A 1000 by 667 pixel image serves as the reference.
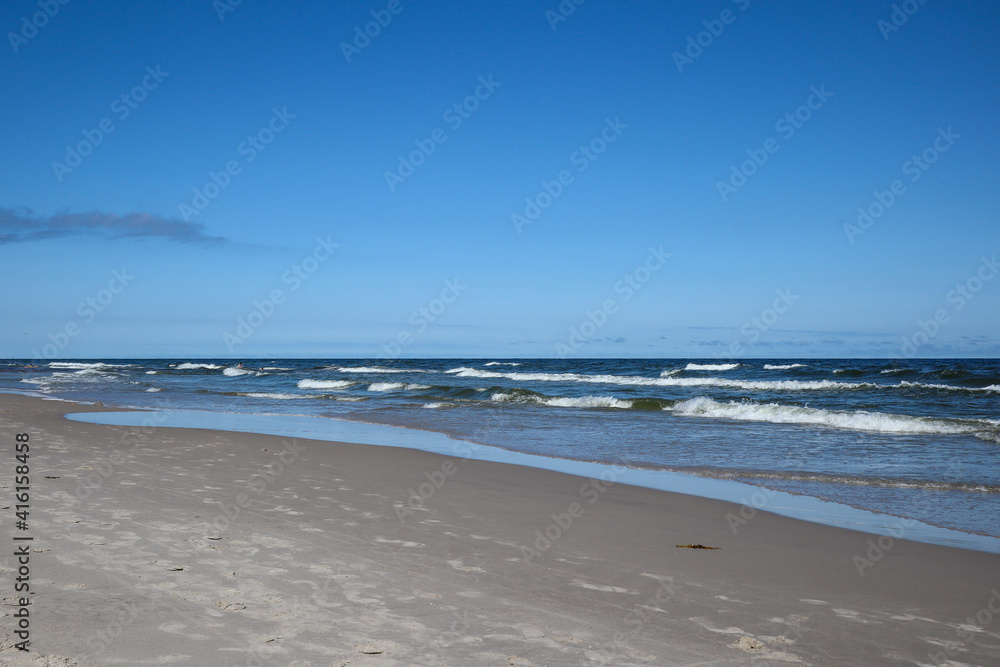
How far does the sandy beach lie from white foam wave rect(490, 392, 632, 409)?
51.1ft

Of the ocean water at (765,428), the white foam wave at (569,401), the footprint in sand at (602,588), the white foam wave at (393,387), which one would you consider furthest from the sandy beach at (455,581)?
the white foam wave at (393,387)

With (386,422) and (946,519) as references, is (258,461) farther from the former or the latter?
(946,519)

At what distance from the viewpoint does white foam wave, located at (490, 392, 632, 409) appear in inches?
942

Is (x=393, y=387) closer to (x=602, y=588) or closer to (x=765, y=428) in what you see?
(x=765, y=428)

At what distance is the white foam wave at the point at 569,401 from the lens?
23.9m

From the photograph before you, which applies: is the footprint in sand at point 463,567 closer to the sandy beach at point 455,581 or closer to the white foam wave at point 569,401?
the sandy beach at point 455,581

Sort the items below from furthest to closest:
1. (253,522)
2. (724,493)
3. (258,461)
→ (258,461) < (724,493) < (253,522)

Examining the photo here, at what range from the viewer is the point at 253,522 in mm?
Result: 6203

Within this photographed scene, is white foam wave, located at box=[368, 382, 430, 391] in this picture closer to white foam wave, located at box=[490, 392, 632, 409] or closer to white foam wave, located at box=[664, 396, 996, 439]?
white foam wave, located at box=[490, 392, 632, 409]

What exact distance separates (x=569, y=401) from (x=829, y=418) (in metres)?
9.55

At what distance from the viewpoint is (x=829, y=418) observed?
1812 cm

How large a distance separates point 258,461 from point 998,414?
65.8 feet

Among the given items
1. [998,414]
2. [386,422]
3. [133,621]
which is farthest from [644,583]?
[998,414]

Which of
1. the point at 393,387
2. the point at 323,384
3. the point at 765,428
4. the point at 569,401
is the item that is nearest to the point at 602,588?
the point at 765,428
